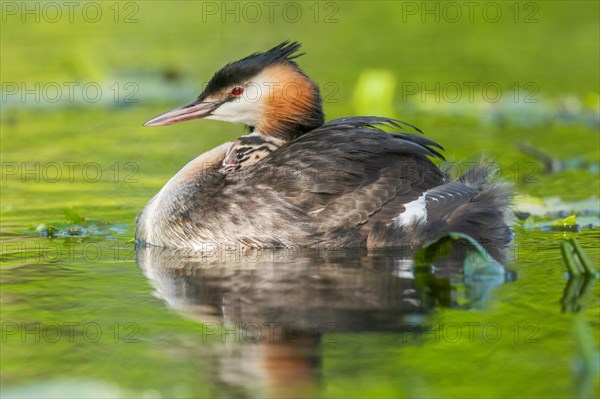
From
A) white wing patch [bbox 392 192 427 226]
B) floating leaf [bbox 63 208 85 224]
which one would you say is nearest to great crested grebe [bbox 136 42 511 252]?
white wing patch [bbox 392 192 427 226]

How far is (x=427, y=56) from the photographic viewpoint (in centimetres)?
1866

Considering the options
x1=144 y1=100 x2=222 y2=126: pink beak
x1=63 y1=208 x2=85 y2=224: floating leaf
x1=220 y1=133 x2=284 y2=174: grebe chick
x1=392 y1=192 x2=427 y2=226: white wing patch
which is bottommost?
x1=392 y1=192 x2=427 y2=226: white wing patch

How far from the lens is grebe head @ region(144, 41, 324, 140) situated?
29.0 feet

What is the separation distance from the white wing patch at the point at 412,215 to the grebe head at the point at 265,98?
1.12 m

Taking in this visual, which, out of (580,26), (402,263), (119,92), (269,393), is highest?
(580,26)

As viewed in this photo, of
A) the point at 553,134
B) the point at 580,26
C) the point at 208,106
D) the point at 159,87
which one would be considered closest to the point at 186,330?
the point at 208,106

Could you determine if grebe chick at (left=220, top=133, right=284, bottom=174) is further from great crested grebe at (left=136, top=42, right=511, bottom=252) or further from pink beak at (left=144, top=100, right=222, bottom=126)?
pink beak at (left=144, top=100, right=222, bottom=126)

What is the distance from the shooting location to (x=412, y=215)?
8.34 meters

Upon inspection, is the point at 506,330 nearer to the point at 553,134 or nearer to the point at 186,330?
the point at 186,330

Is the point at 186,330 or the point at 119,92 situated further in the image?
the point at 119,92

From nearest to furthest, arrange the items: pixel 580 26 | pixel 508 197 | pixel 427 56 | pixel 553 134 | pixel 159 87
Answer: pixel 508 197 < pixel 553 134 < pixel 159 87 < pixel 427 56 < pixel 580 26

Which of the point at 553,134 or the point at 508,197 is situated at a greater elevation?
the point at 553,134

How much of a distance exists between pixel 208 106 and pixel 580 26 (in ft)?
43.6

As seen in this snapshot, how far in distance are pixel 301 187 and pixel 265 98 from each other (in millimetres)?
912
